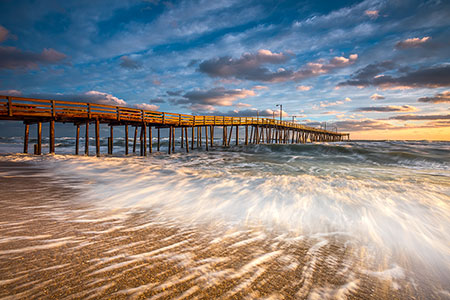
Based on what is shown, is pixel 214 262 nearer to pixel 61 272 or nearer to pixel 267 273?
pixel 267 273

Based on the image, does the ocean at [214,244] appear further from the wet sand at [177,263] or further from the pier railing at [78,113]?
the pier railing at [78,113]

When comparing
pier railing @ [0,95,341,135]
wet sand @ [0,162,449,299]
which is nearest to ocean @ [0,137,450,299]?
wet sand @ [0,162,449,299]

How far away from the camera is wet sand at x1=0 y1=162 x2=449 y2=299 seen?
1848mm

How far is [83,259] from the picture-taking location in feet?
7.40

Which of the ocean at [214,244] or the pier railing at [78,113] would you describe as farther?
the pier railing at [78,113]

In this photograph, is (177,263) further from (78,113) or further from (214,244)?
(78,113)

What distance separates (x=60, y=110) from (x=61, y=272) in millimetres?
16752

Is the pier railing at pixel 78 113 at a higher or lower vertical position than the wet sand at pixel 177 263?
higher

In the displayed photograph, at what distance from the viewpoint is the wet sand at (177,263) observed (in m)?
1.85

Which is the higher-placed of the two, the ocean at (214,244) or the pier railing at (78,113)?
the pier railing at (78,113)

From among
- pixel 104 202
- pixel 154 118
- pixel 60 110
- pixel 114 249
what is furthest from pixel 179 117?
pixel 114 249

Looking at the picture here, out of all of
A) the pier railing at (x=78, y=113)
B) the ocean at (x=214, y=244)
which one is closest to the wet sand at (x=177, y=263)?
the ocean at (x=214, y=244)

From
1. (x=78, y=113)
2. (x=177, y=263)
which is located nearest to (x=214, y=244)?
(x=177, y=263)

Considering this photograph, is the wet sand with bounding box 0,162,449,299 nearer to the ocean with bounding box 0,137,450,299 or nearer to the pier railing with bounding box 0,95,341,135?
the ocean with bounding box 0,137,450,299
